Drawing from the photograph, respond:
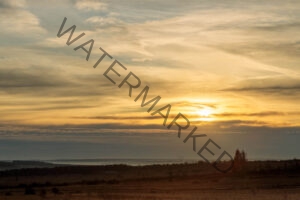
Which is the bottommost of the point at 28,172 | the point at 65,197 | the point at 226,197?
the point at 28,172

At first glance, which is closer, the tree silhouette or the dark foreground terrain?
the dark foreground terrain

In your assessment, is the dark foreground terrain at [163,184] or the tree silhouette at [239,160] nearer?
the dark foreground terrain at [163,184]

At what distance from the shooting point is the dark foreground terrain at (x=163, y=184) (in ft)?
129

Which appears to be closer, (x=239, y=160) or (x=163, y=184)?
(x=163, y=184)

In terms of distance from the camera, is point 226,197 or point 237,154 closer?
point 226,197

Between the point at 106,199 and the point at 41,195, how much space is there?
776 cm

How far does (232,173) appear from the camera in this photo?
6938 centimetres

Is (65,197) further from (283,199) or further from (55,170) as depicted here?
(55,170)

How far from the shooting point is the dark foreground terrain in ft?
129

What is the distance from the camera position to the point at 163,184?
174 feet

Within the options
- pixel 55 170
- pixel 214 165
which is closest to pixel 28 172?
pixel 55 170

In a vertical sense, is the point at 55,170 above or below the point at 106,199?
below

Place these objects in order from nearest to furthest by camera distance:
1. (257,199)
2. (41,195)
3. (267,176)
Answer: (257,199)
(41,195)
(267,176)

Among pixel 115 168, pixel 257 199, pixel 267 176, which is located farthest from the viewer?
pixel 115 168
